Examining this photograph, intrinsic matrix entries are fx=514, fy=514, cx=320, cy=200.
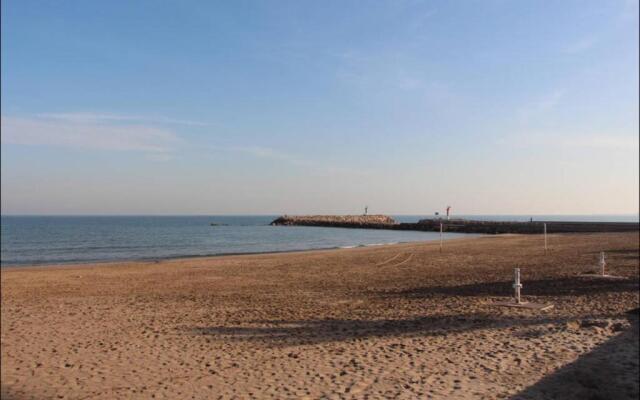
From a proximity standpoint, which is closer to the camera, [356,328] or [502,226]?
[356,328]

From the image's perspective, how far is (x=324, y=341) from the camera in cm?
869

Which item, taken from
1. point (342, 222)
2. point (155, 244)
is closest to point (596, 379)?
point (155, 244)

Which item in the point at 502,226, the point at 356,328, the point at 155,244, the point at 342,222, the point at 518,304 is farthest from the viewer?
the point at 342,222

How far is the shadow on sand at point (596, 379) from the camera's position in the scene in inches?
247

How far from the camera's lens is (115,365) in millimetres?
7457

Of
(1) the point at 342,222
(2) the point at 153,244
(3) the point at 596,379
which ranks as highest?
(1) the point at 342,222

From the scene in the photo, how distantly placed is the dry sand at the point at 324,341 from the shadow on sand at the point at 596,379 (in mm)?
24

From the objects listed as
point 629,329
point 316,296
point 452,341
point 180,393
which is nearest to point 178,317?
point 316,296

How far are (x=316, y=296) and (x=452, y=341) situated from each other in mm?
5948

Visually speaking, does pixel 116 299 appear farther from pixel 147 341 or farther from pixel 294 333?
pixel 294 333

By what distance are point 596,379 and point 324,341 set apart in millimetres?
4052

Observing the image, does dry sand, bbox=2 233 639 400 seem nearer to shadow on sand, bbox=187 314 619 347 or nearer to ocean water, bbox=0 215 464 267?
shadow on sand, bbox=187 314 619 347

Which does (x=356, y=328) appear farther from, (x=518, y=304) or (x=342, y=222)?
(x=342, y=222)

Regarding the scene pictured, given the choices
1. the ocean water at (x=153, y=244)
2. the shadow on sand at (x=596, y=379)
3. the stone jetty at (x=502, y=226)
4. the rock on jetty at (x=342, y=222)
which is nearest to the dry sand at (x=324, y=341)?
the shadow on sand at (x=596, y=379)
